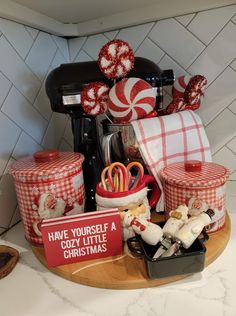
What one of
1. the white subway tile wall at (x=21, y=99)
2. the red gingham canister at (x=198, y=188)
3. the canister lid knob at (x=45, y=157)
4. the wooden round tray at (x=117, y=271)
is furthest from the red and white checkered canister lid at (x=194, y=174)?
the white subway tile wall at (x=21, y=99)

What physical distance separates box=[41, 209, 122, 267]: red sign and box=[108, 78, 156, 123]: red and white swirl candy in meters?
0.22

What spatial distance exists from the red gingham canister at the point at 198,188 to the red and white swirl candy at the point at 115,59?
236 mm

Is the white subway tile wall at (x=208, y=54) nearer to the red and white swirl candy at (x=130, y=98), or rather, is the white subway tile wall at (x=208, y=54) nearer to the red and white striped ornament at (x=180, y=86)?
the red and white striped ornament at (x=180, y=86)

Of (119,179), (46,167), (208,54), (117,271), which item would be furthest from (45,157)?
(208,54)

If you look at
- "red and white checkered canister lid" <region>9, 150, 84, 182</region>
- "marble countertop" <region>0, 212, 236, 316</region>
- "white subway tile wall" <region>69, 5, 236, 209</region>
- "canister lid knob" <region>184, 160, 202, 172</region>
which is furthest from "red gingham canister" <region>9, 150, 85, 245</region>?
"white subway tile wall" <region>69, 5, 236, 209</region>

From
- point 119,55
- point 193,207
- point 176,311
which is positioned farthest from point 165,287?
point 119,55

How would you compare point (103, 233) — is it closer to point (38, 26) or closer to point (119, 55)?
point (119, 55)

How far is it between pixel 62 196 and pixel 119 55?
0.31 meters

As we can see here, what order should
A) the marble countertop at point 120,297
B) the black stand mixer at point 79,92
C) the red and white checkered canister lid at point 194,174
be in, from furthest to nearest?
the black stand mixer at point 79,92
the red and white checkered canister lid at point 194,174
the marble countertop at point 120,297

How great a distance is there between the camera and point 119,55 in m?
0.59

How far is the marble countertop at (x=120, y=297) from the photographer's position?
→ 40 centimetres

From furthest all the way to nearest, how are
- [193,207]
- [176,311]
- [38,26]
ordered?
[38,26], [193,207], [176,311]

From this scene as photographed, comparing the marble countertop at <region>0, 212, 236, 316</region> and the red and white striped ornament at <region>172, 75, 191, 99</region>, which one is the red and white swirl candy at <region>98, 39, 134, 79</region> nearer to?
the red and white striped ornament at <region>172, 75, 191, 99</region>

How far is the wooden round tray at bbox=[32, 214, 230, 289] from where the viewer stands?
1.47ft
